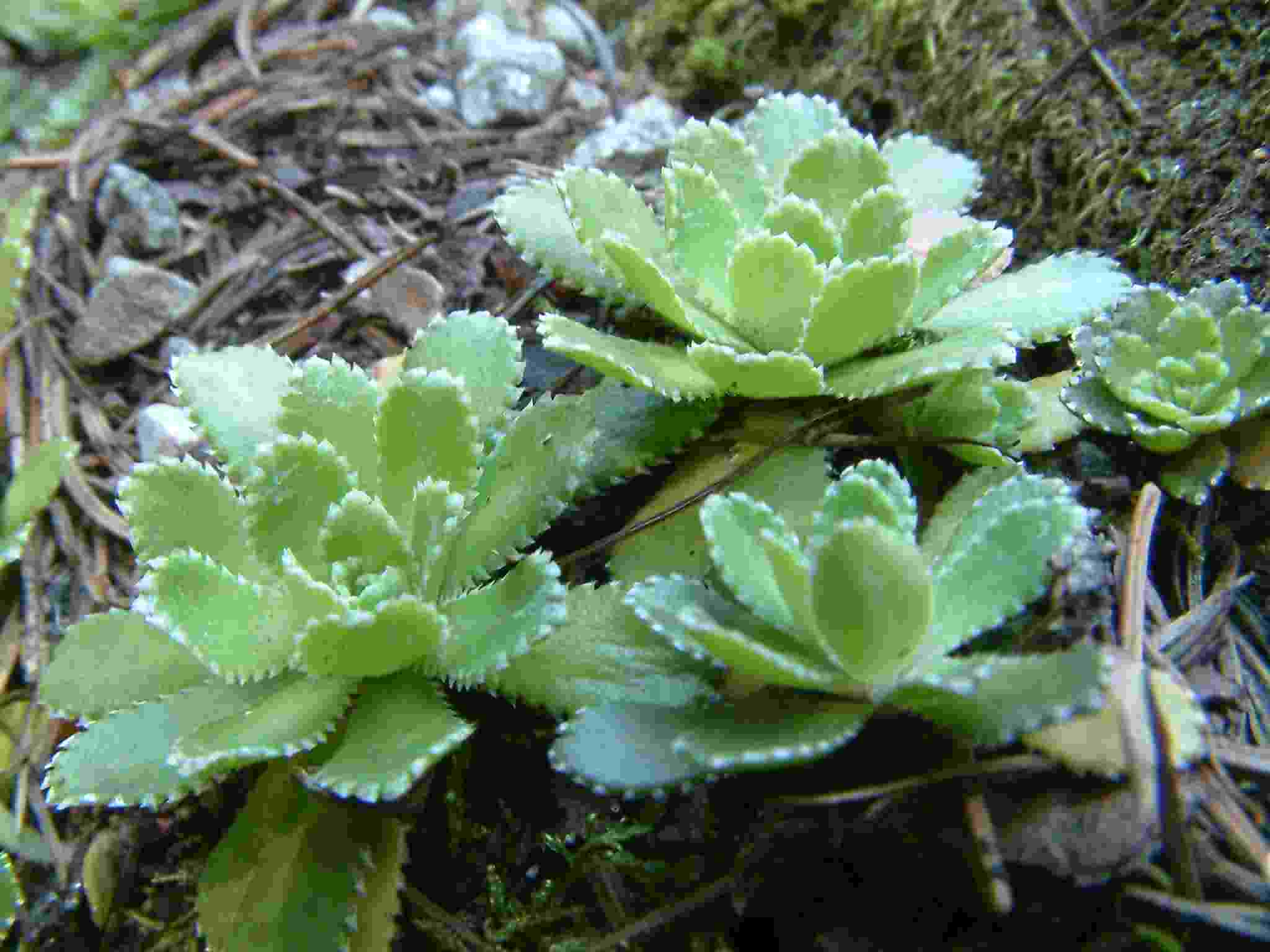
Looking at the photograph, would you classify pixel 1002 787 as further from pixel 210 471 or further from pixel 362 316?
pixel 362 316

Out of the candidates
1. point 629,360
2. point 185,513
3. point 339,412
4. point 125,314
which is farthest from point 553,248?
point 125,314

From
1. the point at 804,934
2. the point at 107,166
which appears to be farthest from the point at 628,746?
the point at 107,166

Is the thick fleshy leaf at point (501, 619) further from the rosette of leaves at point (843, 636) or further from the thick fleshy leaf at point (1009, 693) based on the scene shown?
the thick fleshy leaf at point (1009, 693)

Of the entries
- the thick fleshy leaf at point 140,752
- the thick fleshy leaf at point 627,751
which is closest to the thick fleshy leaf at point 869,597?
the thick fleshy leaf at point 627,751

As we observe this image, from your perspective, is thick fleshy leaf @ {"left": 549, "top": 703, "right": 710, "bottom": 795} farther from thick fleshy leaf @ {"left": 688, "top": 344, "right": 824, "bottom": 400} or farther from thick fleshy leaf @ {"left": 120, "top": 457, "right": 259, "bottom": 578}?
thick fleshy leaf @ {"left": 120, "top": 457, "right": 259, "bottom": 578}

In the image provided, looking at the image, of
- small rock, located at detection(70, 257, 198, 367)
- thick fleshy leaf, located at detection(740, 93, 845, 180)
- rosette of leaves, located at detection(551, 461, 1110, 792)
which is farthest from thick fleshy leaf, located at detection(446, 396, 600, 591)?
small rock, located at detection(70, 257, 198, 367)

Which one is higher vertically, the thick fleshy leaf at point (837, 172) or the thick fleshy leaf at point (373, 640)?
the thick fleshy leaf at point (837, 172)

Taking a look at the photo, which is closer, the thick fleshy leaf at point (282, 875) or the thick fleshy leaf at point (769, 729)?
the thick fleshy leaf at point (769, 729)
